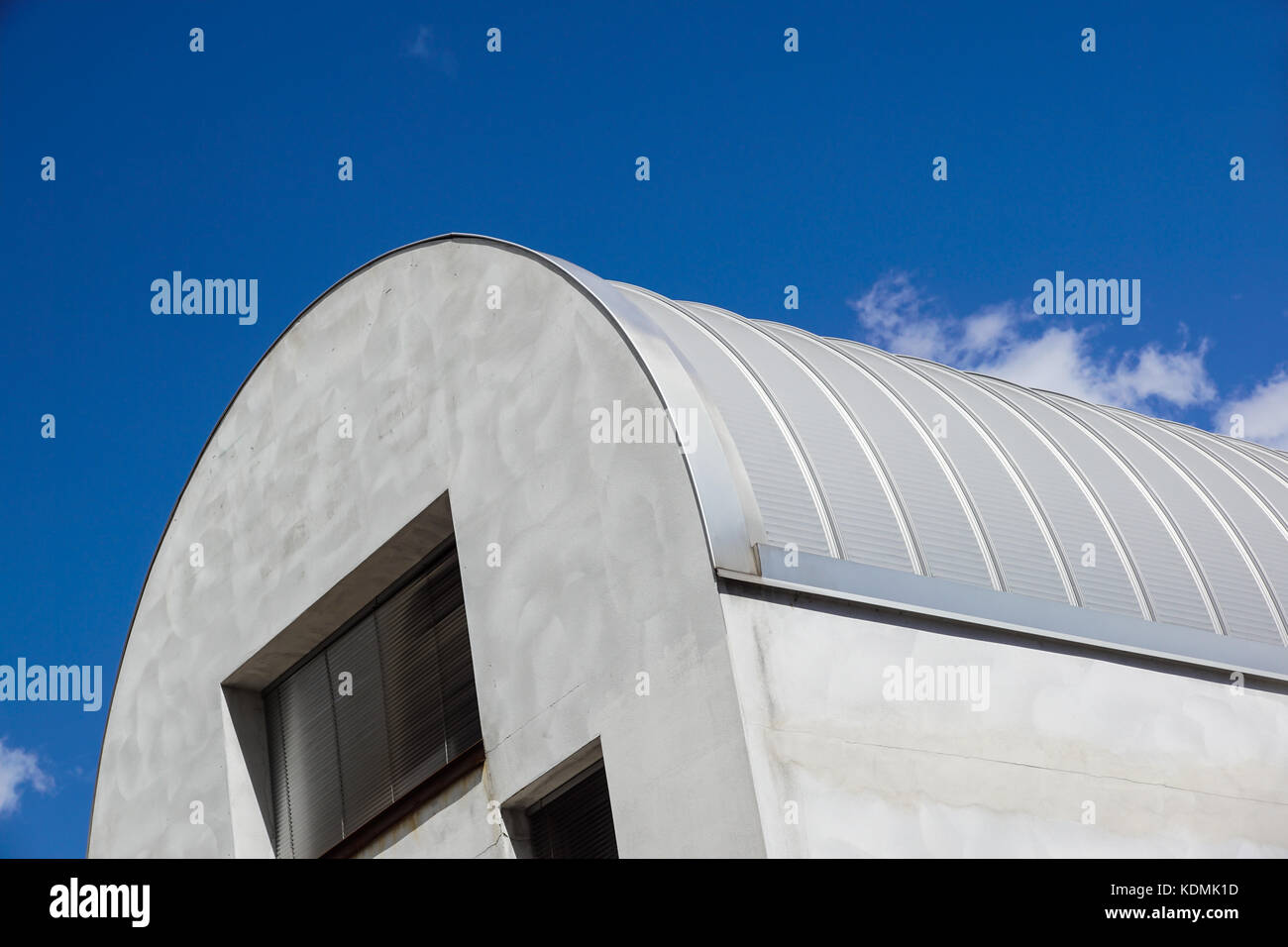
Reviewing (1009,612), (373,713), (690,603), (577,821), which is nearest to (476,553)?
(577,821)

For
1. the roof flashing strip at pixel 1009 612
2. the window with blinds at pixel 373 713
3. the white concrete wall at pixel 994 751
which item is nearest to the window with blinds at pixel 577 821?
the window with blinds at pixel 373 713

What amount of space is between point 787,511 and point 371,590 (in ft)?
18.4

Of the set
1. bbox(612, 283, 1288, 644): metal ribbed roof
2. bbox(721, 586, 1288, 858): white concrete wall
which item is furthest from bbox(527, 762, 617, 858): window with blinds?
bbox(612, 283, 1288, 644): metal ribbed roof

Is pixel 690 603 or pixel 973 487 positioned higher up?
pixel 973 487

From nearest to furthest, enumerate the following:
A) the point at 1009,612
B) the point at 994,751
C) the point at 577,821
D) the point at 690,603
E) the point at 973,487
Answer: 1. the point at 690,603
2. the point at 994,751
3. the point at 1009,612
4. the point at 577,821
5. the point at 973,487

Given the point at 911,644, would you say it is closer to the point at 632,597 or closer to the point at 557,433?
the point at 632,597

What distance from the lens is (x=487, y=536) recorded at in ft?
45.4

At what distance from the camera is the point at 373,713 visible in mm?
15930

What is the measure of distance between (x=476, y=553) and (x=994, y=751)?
4969mm

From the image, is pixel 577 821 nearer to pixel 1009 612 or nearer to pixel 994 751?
pixel 994 751

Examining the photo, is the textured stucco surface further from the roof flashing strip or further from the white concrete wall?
the roof flashing strip

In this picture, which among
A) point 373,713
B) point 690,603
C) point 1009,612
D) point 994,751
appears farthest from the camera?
point 373,713
